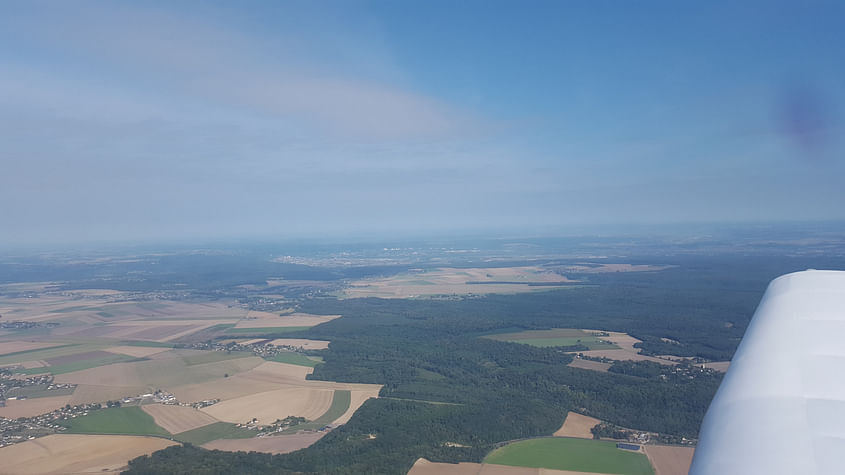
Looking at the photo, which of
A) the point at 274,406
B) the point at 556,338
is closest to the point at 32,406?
the point at 274,406

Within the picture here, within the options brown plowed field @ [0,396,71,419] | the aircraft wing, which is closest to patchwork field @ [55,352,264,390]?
brown plowed field @ [0,396,71,419]

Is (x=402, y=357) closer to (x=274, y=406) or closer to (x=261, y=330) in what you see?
(x=274, y=406)

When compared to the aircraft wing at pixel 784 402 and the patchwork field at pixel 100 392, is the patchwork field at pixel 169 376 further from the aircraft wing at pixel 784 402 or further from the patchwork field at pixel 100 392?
Answer: the aircraft wing at pixel 784 402

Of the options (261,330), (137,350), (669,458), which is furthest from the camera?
(261,330)

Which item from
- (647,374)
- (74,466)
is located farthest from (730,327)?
(74,466)

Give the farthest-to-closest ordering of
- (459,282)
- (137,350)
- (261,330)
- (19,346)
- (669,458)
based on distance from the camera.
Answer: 1. (459,282)
2. (261,330)
3. (19,346)
4. (137,350)
5. (669,458)

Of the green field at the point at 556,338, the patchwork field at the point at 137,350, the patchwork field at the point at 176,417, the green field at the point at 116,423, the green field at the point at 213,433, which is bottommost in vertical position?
the green field at the point at 556,338

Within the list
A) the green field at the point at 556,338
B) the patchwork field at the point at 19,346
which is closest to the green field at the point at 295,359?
the green field at the point at 556,338
